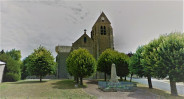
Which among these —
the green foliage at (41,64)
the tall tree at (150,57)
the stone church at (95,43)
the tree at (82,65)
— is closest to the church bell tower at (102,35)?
the stone church at (95,43)

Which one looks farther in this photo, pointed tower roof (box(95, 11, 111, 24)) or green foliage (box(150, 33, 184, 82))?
pointed tower roof (box(95, 11, 111, 24))

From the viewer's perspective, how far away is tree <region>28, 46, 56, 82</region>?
22.9 meters

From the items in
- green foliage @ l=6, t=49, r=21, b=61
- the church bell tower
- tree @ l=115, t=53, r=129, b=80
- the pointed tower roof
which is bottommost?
tree @ l=115, t=53, r=129, b=80

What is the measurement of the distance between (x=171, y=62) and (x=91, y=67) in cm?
1107

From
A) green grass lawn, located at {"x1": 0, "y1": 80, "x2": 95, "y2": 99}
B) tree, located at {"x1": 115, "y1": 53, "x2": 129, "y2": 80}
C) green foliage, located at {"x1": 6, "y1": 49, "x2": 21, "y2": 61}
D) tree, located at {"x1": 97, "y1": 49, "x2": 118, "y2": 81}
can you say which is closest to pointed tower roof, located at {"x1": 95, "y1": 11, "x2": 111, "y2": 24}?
tree, located at {"x1": 97, "y1": 49, "x2": 118, "y2": 81}

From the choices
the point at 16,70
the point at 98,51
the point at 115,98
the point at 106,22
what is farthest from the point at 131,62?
the point at 16,70

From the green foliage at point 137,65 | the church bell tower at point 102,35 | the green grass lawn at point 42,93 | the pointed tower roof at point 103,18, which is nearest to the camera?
the green grass lawn at point 42,93

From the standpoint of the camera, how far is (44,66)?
75.5ft

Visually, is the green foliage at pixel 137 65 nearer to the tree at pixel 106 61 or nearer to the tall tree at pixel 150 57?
the tall tree at pixel 150 57

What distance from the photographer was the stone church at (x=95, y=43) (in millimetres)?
33797

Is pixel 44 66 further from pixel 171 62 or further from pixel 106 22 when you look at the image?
pixel 106 22

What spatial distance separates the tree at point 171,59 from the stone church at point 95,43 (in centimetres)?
2154

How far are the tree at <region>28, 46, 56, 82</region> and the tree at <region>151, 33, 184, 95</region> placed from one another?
61.0 feet

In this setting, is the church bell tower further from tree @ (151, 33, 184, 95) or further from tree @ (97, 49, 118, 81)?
tree @ (151, 33, 184, 95)
